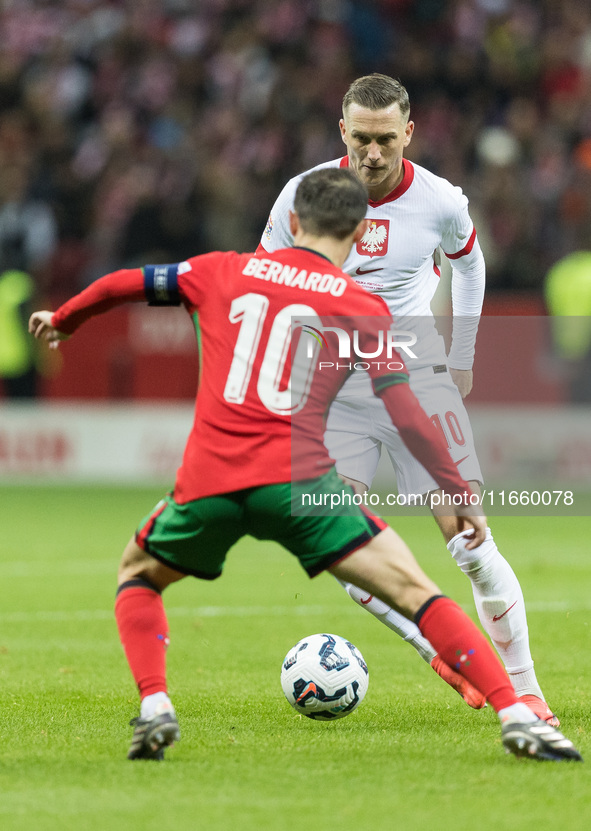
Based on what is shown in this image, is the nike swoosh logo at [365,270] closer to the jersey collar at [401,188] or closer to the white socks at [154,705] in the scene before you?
the jersey collar at [401,188]

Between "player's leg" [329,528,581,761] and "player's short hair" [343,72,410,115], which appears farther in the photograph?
"player's short hair" [343,72,410,115]

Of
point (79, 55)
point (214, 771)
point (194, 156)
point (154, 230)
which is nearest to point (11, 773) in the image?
point (214, 771)

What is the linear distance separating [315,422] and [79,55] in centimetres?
1430

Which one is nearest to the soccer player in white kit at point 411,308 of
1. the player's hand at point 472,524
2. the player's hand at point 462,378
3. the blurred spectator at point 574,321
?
the player's hand at point 462,378

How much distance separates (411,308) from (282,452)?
152 centimetres

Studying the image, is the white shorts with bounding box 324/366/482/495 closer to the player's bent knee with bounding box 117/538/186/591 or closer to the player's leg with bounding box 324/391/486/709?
the player's leg with bounding box 324/391/486/709

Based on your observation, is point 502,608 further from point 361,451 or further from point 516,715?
point 516,715

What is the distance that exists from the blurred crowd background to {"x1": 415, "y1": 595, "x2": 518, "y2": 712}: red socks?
Result: 999 cm

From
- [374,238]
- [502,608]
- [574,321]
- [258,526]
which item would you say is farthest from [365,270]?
[574,321]

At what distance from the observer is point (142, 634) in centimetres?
416

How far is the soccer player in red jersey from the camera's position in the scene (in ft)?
13.2

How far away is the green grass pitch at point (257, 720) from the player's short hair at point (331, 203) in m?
1.66

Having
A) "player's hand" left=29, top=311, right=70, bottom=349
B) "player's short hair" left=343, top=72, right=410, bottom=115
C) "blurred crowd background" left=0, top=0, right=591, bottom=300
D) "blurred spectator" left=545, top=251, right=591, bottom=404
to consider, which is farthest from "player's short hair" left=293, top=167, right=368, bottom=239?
"blurred crowd background" left=0, top=0, right=591, bottom=300

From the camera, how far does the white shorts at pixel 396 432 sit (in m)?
5.14
